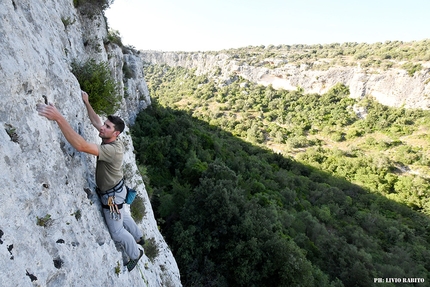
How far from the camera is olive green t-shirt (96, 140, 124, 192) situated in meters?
3.41

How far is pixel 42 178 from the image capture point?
3004mm

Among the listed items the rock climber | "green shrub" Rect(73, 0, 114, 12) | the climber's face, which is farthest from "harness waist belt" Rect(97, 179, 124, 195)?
"green shrub" Rect(73, 0, 114, 12)

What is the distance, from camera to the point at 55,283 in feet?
9.08

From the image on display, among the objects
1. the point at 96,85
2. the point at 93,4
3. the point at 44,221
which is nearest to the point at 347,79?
the point at 93,4

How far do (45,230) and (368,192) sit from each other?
46.8m

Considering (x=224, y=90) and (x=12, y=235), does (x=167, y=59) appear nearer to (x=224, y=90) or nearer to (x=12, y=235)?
(x=224, y=90)

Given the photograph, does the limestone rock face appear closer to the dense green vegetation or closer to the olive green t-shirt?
the olive green t-shirt

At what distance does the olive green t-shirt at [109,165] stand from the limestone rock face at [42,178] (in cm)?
34

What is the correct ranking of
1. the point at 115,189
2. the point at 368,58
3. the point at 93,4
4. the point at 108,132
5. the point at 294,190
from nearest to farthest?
the point at 108,132
the point at 115,189
the point at 93,4
the point at 294,190
the point at 368,58

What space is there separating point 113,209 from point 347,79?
77418 millimetres

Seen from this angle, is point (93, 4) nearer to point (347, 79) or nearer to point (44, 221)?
point (44, 221)

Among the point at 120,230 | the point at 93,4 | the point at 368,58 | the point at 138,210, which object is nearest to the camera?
the point at 120,230

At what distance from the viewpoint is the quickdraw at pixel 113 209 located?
3783mm

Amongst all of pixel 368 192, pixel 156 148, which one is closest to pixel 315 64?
pixel 368 192
